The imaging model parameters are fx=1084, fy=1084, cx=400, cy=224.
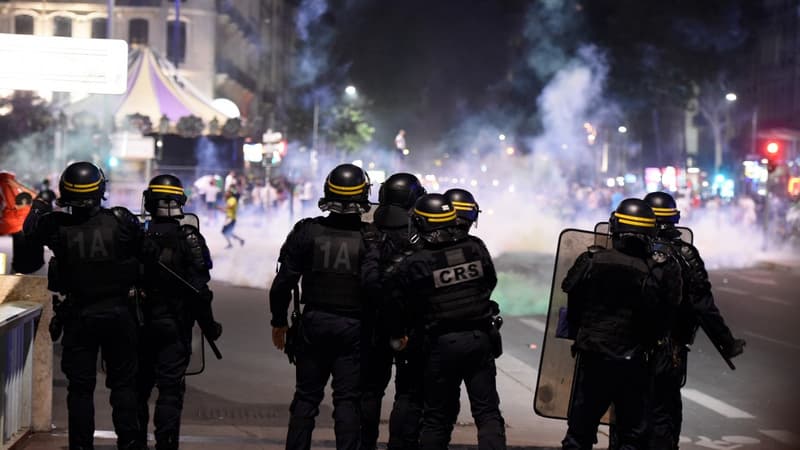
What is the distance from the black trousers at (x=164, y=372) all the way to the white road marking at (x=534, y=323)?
24.7 ft

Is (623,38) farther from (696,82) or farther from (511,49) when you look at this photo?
(511,49)

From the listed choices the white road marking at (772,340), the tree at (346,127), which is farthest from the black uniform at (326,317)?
the tree at (346,127)

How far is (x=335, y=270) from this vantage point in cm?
575

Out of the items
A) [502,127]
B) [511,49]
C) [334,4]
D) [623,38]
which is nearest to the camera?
[623,38]

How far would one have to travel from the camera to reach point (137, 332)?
619 centimetres

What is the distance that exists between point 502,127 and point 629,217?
139m

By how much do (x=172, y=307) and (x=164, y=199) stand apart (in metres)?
0.64

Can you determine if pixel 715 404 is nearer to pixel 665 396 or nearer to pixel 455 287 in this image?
pixel 665 396

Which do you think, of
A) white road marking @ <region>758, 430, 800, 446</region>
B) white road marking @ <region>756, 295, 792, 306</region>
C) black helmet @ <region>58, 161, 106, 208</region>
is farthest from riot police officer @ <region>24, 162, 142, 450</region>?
white road marking @ <region>756, 295, 792, 306</region>

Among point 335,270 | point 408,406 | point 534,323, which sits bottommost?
point 534,323

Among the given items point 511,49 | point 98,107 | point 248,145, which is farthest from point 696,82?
point 511,49

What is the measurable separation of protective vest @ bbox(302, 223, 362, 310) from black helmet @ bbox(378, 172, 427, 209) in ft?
2.78

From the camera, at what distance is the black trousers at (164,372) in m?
6.10

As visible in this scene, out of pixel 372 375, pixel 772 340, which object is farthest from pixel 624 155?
pixel 372 375
